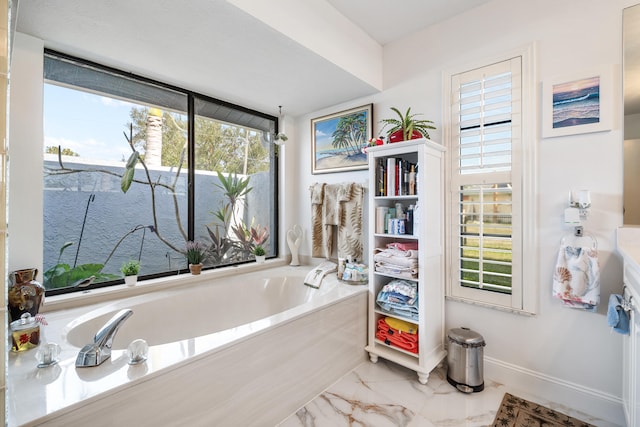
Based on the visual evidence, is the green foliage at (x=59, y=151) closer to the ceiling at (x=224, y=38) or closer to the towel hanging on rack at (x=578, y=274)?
the ceiling at (x=224, y=38)

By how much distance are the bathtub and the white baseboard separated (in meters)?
0.91

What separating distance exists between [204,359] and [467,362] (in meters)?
1.58

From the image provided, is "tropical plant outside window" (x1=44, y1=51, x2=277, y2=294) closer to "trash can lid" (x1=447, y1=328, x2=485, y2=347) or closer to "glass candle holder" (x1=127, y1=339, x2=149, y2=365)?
"glass candle holder" (x1=127, y1=339, x2=149, y2=365)

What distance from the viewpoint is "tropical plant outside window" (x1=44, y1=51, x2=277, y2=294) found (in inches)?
76.9

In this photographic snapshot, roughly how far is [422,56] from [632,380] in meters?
2.27

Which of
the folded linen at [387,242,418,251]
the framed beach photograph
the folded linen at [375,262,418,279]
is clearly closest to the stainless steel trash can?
the folded linen at [375,262,418,279]

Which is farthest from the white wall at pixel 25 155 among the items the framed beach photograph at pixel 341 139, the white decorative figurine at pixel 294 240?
the framed beach photograph at pixel 341 139

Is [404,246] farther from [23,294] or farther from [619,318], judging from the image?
[23,294]

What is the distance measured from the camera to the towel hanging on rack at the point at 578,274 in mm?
1550

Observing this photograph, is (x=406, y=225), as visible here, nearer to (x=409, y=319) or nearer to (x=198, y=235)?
(x=409, y=319)

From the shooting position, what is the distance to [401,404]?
1716 millimetres

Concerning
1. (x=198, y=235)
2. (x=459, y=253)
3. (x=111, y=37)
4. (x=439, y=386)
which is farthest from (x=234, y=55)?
(x=439, y=386)

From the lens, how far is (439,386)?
1899mm

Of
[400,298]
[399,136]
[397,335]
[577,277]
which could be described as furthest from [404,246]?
[577,277]
